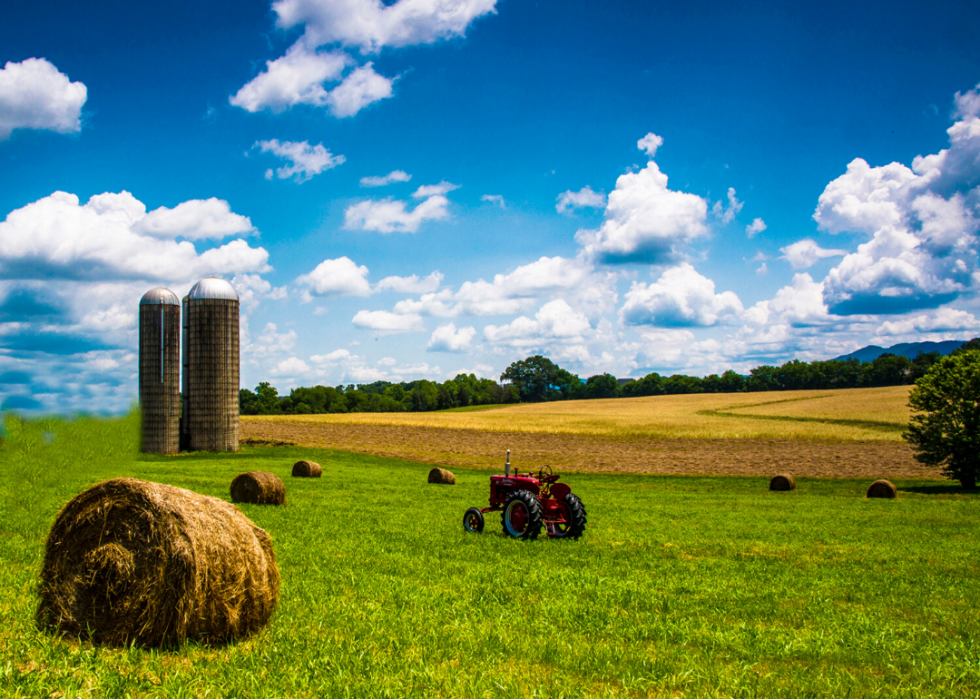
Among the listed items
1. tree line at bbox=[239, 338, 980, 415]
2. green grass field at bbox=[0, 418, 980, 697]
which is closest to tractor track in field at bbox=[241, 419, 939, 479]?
green grass field at bbox=[0, 418, 980, 697]

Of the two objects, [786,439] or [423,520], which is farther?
[786,439]

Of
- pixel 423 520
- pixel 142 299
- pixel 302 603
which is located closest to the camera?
pixel 302 603

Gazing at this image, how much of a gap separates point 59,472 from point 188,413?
28.7 meters

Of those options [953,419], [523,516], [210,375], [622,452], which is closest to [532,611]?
[523,516]

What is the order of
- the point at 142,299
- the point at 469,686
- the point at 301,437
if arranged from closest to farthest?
the point at 469,686 < the point at 142,299 < the point at 301,437

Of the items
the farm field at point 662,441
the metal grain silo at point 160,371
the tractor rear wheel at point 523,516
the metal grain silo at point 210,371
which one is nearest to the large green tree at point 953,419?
the farm field at point 662,441

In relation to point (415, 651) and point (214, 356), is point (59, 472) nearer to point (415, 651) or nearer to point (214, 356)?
point (415, 651)

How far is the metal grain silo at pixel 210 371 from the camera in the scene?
3738 cm

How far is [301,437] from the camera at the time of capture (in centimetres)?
5062

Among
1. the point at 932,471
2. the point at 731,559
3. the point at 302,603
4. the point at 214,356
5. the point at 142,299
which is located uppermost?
the point at 142,299

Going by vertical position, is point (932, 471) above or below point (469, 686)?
below

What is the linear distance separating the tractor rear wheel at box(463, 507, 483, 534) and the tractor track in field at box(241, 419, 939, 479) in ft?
80.1

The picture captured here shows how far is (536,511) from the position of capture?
41.8 feet

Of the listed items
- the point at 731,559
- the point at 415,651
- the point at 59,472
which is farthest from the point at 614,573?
the point at 59,472
